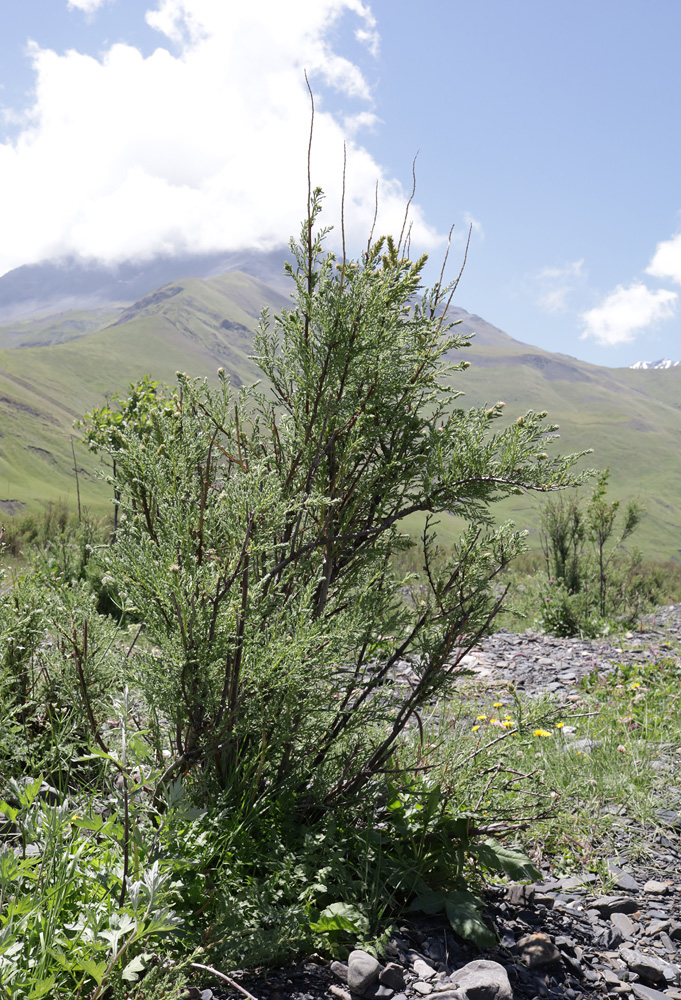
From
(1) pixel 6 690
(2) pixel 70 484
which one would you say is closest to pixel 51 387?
(2) pixel 70 484

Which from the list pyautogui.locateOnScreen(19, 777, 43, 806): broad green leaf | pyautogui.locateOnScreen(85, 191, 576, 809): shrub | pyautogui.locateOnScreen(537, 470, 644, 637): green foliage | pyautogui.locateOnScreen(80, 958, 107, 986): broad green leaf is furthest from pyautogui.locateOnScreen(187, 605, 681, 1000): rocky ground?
pyautogui.locateOnScreen(537, 470, 644, 637): green foliage

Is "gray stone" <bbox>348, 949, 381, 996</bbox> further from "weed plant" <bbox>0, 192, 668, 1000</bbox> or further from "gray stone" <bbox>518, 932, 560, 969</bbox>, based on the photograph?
"gray stone" <bbox>518, 932, 560, 969</bbox>

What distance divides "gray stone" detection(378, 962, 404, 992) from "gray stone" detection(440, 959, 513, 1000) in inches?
5.6

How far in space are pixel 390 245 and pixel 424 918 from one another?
10.0 feet

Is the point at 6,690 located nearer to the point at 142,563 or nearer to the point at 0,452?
the point at 142,563

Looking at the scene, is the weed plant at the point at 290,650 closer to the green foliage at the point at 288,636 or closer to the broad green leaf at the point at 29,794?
the green foliage at the point at 288,636

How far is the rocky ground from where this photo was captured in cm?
201

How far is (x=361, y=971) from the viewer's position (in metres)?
1.98

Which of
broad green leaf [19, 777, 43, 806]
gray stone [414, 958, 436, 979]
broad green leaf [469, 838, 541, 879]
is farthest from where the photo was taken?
broad green leaf [469, 838, 541, 879]

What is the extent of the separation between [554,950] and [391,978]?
73cm

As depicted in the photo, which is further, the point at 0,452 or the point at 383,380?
the point at 0,452

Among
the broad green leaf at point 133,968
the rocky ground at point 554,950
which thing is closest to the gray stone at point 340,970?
the rocky ground at point 554,950

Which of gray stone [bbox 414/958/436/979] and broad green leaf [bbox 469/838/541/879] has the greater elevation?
broad green leaf [bbox 469/838/541/879]

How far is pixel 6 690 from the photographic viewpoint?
3.18 metres
